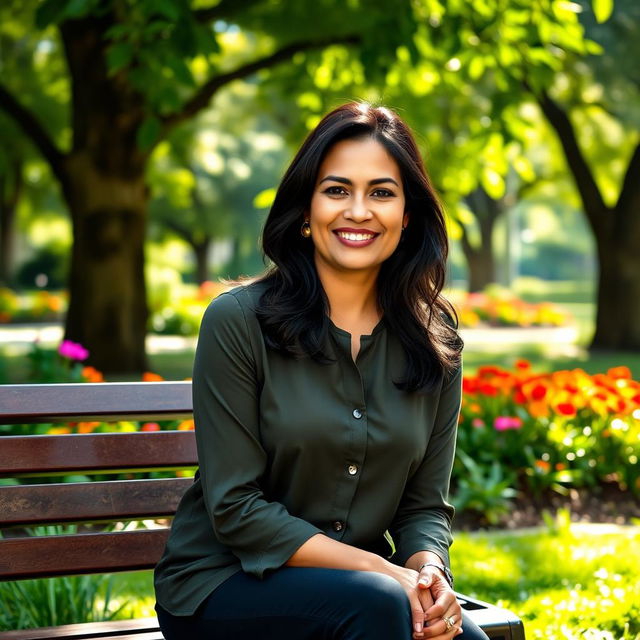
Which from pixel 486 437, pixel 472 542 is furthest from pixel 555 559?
pixel 486 437

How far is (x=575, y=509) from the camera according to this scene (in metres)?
6.02

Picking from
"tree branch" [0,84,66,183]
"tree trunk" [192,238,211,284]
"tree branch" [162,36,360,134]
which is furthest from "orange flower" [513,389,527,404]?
"tree trunk" [192,238,211,284]

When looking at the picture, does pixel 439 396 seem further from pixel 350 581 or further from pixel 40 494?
pixel 40 494

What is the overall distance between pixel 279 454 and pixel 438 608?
511 millimetres

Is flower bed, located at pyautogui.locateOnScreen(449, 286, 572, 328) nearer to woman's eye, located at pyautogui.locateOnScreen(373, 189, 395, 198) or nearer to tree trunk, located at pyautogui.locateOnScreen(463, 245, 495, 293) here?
tree trunk, located at pyautogui.locateOnScreen(463, 245, 495, 293)

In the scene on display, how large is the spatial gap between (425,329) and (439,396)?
178mm

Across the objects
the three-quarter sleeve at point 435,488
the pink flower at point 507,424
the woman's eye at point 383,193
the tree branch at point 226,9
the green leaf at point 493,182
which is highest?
the tree branch at point 226,9

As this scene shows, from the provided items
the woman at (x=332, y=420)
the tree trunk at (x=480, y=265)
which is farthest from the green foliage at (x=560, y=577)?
the tree trunk at (x=480, y=265)

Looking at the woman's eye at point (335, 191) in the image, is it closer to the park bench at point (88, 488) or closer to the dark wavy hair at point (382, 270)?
the dark wavy hair at point (382, 270)

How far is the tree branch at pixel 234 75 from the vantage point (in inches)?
424

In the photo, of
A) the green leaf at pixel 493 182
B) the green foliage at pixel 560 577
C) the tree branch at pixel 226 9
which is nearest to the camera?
the green foliage at pixel 560 577

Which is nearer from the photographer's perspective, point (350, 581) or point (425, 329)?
point (350, 581)

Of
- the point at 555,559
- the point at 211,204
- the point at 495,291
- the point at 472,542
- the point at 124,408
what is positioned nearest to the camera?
the point at 124,408

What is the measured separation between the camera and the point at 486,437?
6.19 metres
